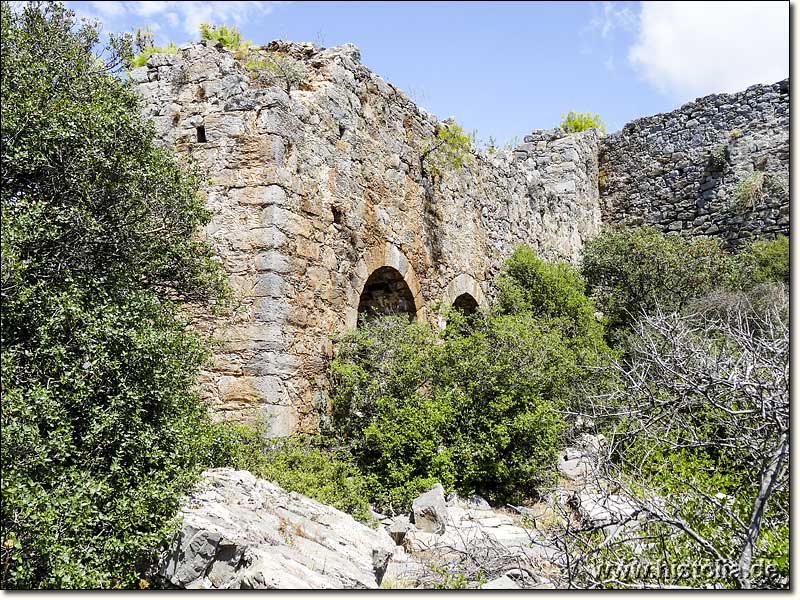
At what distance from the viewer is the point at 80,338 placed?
3877 millimetres

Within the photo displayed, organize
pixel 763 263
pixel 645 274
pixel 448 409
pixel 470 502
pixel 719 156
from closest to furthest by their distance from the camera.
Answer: pixel 470 502, pixel 448 409, pixel 645 274, pixel 763 263, pixel 719 156

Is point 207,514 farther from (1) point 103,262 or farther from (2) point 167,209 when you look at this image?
(2) point 167,209

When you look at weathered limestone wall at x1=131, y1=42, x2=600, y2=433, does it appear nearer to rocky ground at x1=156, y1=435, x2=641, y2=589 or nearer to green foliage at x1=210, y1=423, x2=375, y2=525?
green foliage at x1=210, y1=423, x2=375, y2=525

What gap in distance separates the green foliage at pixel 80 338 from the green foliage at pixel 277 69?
7.06 feet

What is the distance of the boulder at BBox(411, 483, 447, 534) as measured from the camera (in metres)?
→ 5.57

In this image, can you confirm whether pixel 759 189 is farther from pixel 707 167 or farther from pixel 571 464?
pixel 571 464

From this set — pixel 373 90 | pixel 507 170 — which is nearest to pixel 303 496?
pixel 373 90

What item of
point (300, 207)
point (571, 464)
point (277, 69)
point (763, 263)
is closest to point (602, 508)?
point (571, 464)

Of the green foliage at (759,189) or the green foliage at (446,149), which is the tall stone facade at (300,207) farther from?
the green foliage at (759,189)

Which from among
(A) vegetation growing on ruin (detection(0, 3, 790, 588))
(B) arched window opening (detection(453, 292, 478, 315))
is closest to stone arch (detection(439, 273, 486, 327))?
(B) arched window opening (detection(453, 292, 478, 315))

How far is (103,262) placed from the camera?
14.1 feet

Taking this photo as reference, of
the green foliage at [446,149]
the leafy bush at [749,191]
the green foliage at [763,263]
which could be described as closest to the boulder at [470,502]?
the green foliage at [446,149]

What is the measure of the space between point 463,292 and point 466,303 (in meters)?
0.45

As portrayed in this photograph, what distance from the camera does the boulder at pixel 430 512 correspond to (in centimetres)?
557
